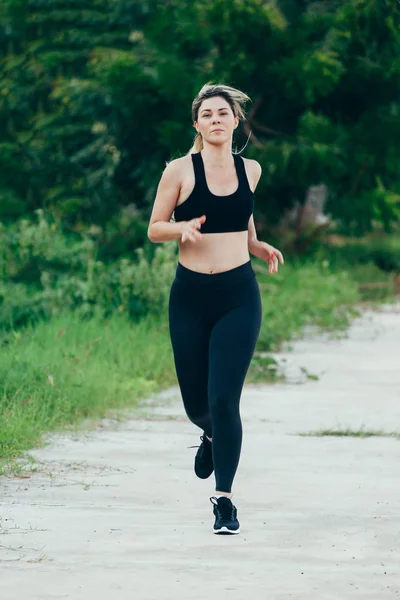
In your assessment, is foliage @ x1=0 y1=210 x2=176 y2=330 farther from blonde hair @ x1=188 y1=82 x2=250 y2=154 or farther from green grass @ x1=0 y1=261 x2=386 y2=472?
blonde hair @ x1=188 y1=82 x2=250 y2=154

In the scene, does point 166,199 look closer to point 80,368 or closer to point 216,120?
point 216,120

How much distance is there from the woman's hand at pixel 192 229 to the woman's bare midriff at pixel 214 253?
7.2 inches

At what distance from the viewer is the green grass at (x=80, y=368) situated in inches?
373

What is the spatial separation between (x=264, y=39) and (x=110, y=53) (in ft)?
8.95

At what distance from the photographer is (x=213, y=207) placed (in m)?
6.82

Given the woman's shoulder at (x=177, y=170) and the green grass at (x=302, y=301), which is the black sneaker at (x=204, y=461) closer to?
the woman's shoulder at (x=177, y=170)

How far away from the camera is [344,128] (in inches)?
910

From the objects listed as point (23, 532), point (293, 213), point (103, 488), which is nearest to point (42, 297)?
point (103, 488)

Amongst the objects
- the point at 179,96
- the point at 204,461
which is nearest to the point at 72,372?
the point at 204,461

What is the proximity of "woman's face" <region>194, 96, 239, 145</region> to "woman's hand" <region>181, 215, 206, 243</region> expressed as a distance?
46cm

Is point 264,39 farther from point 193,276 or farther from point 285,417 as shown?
point 193,276

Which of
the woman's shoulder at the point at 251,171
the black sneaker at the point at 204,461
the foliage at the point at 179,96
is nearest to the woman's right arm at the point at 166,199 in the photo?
the woman's shoulder at the point at 251,171

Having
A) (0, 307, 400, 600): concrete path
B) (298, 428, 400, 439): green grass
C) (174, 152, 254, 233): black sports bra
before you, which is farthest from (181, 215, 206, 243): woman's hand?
(298, 428, 400, 439): green grass

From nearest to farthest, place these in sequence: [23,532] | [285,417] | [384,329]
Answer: [23,532]
[285,417]
[384,329]
